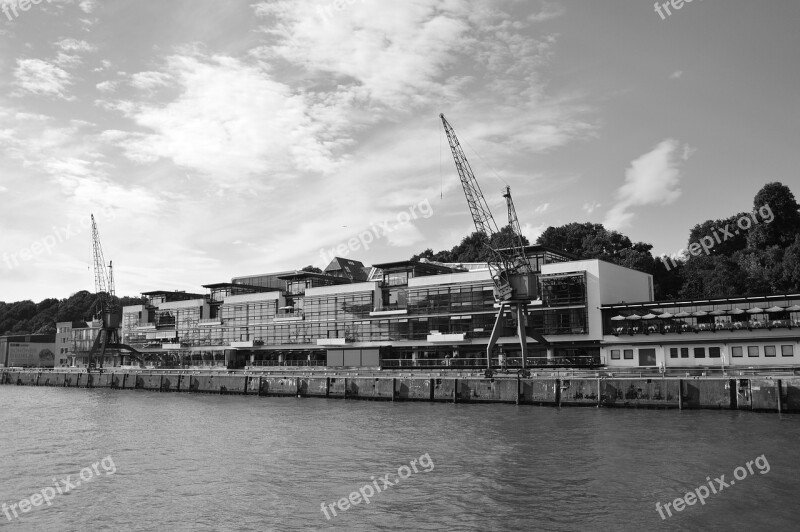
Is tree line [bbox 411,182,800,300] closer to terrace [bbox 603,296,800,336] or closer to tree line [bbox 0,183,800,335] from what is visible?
tree line [bbox 0,183,800,335]

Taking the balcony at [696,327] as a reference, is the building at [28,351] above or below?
below

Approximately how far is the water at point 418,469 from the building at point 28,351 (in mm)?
135439

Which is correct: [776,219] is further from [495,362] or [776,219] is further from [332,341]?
[332,341]

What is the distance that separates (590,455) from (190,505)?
20.7 meters

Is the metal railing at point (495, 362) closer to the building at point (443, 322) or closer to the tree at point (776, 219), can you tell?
the building at point (443, 322)

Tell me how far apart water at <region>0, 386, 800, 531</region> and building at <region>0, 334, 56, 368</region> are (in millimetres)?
135439

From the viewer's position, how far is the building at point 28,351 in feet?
560

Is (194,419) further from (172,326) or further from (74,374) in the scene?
(172,326)

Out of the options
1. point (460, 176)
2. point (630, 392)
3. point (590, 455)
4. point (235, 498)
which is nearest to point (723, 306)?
point (630, 392)

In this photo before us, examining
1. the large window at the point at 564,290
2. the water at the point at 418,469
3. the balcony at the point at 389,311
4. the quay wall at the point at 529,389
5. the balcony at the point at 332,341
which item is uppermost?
the large window at the point at 564,290

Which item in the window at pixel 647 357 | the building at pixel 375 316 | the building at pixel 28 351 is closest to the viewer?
the window at pixel 647 357

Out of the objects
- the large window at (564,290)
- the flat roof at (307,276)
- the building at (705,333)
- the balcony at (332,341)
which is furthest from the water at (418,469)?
the flat roof at (307,276)

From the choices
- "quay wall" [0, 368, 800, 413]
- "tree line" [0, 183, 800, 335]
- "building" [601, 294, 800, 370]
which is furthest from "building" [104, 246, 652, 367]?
"quay wall" [0, 368, 800, 413]

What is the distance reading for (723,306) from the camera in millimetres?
71812
